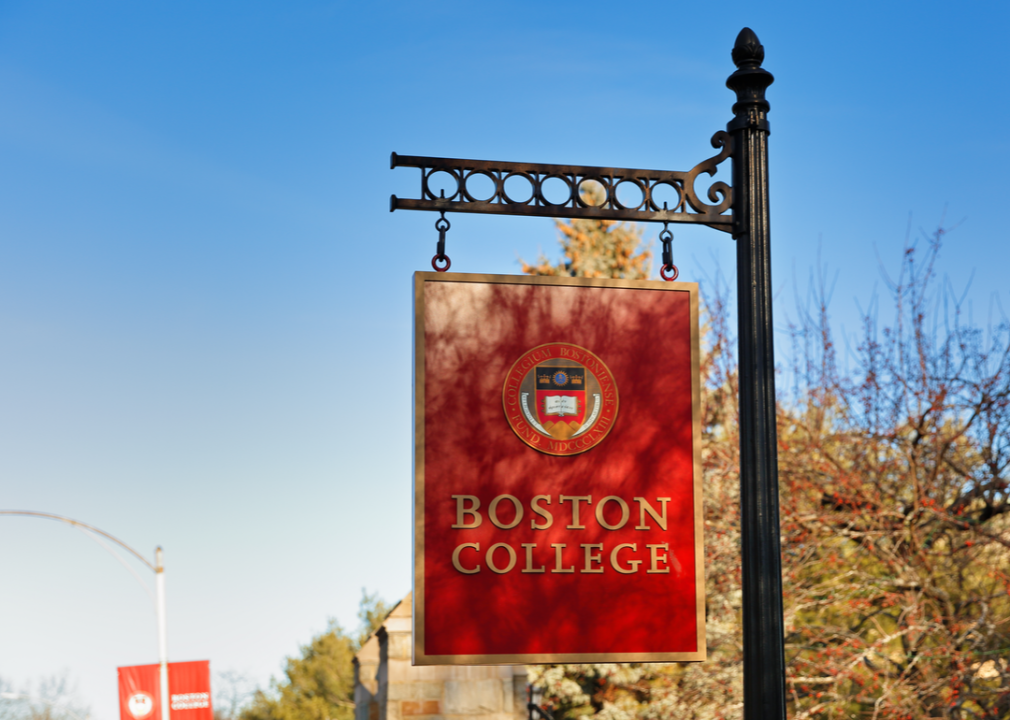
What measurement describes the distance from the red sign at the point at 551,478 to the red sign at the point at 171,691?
18.0 m

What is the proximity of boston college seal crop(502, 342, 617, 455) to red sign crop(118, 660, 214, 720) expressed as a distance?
18133mm

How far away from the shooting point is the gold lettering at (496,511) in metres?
4.38

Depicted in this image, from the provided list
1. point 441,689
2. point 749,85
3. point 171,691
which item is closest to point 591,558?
point 749,85

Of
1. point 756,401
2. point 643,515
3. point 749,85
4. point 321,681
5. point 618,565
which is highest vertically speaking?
point 749,85

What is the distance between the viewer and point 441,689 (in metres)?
9.66

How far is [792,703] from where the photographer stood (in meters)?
12.8

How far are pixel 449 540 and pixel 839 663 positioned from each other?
9.62 meters

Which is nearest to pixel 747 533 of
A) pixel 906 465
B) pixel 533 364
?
pixel 533 364

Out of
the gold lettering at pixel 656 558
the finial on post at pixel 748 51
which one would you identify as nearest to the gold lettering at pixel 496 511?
the gold lettering at pixel 656 558

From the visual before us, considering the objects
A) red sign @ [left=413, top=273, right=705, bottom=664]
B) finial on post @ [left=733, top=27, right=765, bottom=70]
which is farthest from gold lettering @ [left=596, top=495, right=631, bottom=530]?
Answer: finial on post @ [left=733, top=27, right=765, bottom=70]

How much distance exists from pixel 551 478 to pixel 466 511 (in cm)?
40

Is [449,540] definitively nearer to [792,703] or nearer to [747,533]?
[747,533]

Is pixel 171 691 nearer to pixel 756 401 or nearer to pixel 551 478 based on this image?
pixel 551 478

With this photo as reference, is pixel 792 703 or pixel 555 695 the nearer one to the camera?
pixel 792 703
